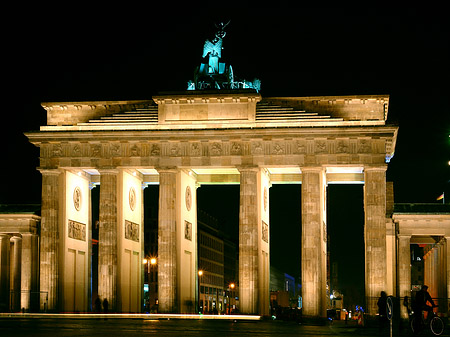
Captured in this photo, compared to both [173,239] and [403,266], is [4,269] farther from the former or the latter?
[403,266]

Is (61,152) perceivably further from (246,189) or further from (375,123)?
(375,123)

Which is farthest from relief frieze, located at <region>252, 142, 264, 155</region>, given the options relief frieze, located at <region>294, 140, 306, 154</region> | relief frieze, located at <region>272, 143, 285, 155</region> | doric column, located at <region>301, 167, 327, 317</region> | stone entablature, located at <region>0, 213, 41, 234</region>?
stone entablature, located at <region>0, 213, 41, 234</region>

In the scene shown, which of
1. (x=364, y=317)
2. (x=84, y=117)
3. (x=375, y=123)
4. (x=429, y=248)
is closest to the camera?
(x=364, y=317)

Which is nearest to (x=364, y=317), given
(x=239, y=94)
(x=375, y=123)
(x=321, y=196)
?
(x=321, y=196)

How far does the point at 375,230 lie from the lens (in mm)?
62906

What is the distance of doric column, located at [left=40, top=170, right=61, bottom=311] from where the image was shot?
6450cm

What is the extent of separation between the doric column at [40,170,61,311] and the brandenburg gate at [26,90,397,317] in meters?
0.07

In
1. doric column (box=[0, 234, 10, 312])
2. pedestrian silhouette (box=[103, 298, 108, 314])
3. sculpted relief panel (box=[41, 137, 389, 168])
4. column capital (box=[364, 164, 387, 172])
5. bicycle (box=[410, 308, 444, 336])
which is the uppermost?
sculpted relief panel (box=[41, 137, 389, 168])

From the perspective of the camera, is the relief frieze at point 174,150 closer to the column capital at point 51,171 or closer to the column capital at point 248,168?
the column capital at point 248,168

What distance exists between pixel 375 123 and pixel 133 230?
66.2 feet

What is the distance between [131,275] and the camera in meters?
68.6

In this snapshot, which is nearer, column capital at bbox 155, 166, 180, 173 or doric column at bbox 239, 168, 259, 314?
doric column at bbox 239, 168, 259, 314

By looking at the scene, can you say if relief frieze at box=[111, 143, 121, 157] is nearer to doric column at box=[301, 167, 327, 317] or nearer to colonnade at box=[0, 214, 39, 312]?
colonnade at box=[0, 214, 39, 312]

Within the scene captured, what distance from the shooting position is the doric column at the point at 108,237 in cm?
6481
